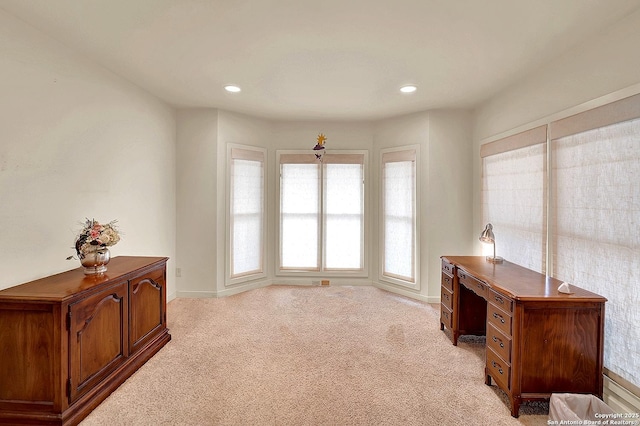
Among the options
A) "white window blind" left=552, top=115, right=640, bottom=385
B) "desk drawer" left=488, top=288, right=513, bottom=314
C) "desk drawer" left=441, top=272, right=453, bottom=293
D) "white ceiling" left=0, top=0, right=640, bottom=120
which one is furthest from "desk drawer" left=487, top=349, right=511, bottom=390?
"white ceiling" left=0, top=0, right=640, bottom=120

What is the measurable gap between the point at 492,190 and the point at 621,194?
1.68m

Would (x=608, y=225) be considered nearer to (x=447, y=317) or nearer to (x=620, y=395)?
(x=620, y=395)

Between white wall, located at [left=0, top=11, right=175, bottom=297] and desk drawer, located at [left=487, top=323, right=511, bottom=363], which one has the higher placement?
white wall, located at [left=0, top=11, right=175, bottom=297]

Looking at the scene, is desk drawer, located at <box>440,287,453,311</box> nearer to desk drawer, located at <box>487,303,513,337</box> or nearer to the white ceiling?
desk drawer, located at <box>487,303,513,337</box>

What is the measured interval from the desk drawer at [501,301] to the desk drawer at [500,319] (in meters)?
0.03

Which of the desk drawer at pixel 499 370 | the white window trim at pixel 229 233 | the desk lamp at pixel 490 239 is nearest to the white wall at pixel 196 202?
the white window trim at pixel 229 233

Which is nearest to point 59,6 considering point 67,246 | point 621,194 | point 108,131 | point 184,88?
point 108,131

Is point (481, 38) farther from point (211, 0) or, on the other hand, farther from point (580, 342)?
point (580, 342)

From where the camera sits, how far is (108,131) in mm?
3131

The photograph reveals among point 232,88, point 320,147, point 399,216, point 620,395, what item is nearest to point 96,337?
point 232,88

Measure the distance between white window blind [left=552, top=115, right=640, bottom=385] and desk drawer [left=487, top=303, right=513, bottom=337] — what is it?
0.71m

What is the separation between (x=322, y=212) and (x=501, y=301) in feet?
10.4

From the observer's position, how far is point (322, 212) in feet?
16.7

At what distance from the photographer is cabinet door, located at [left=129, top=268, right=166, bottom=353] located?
2.64 meters
